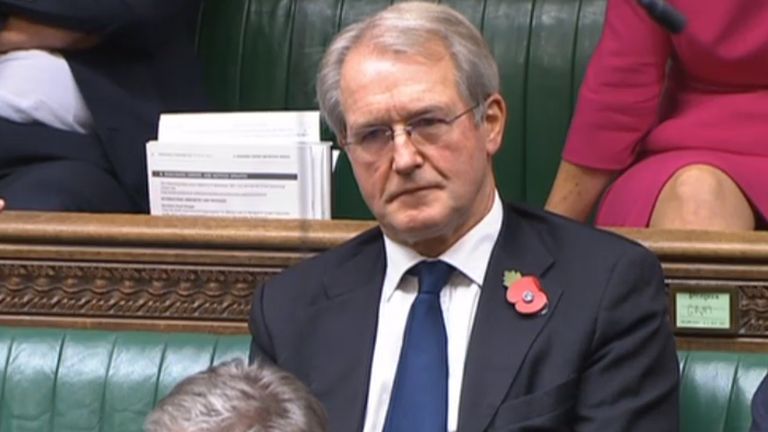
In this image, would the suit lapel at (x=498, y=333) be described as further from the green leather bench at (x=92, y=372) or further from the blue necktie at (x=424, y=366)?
the green leather bench at (x=92, y=372)

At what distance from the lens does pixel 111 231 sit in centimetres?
236

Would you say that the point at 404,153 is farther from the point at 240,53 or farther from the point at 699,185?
the point at 240,53

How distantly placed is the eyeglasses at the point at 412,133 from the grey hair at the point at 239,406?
0.60m

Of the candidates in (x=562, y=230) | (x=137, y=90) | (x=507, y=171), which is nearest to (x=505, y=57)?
(x=507, y=171)

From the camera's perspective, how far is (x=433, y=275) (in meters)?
1.96

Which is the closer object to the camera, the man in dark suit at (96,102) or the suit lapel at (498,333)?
the suit lapel at (498,333)

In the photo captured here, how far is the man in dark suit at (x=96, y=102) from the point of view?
269 centimetres

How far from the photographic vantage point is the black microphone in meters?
2.44

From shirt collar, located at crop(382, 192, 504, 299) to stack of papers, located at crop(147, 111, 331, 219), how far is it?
45cm

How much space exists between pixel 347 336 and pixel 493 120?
29cm

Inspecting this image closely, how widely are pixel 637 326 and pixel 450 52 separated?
353 mm

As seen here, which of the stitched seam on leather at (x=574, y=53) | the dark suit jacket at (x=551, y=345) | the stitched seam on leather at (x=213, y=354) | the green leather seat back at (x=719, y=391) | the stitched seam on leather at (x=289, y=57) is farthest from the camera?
the stitched seam on leather at (x=289, y=57)

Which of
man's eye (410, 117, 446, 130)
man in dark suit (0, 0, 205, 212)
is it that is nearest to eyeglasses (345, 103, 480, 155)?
man's eye (410, 117, 446, 130)

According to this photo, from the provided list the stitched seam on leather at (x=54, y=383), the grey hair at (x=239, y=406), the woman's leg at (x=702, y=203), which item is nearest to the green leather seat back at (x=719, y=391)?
the woman's leg at (x=702, y=203)
